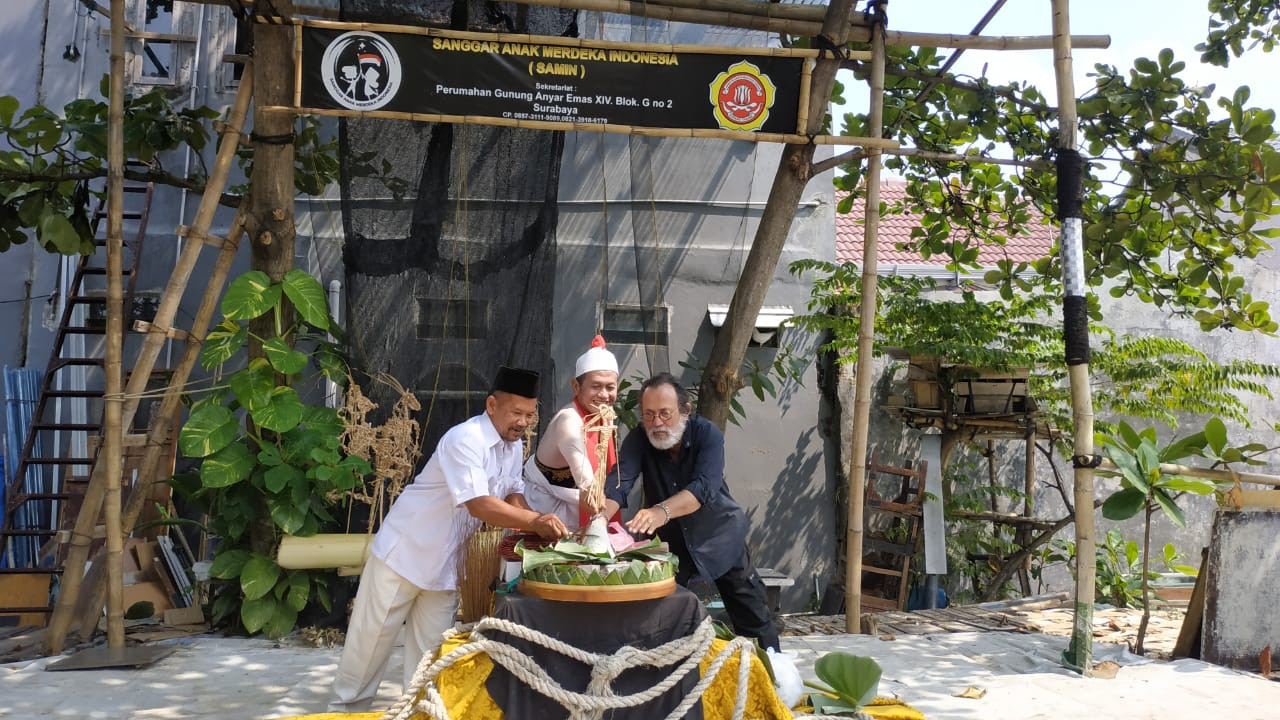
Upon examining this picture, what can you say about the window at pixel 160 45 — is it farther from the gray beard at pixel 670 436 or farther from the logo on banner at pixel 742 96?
the gray beard at pixel 670 436

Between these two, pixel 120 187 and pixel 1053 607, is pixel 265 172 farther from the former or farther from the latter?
pixel 1053 607

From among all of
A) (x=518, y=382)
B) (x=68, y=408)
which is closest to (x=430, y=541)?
(x=518, y=382)

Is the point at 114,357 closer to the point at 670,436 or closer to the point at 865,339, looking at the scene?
the point at 670,436

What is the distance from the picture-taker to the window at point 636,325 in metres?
5.86

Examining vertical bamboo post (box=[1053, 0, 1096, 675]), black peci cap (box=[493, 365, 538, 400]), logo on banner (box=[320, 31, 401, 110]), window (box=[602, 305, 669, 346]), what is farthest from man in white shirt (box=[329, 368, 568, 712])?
vertical bamboo post (box=[1053, 0, 1096, 675])

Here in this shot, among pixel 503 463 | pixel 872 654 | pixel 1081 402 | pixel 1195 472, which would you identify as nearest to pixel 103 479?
pixel 503 463

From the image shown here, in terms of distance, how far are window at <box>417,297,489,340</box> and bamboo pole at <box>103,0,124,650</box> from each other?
1.51m

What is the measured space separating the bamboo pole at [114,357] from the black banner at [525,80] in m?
1.00

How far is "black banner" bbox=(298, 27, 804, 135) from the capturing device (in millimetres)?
4941

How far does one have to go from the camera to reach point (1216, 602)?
5.30m

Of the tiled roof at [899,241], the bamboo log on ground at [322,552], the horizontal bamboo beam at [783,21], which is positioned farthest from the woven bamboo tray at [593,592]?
the tiled roof at [899,241]

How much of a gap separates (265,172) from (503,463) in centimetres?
266

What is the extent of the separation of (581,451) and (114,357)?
2.91 metres

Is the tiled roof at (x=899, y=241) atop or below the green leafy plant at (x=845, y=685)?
atop
